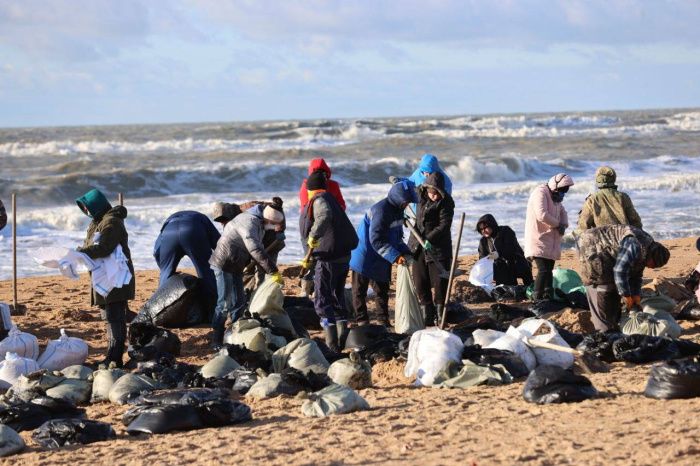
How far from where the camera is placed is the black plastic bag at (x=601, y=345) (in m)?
8.16

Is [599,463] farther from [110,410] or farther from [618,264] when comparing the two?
[110,410]

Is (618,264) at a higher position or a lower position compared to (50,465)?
higher

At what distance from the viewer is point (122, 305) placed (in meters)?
8.69

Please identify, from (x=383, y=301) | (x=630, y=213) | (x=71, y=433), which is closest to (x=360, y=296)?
(x=383, y=301)

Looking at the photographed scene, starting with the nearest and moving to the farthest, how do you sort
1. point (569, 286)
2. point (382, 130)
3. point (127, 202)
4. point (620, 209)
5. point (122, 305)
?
point (122, 305), point (620, 209), point (569, 286), point (127, 202), point (382, 130)

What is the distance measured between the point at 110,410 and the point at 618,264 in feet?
12.0

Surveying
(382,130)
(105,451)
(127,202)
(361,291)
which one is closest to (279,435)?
(105,451)

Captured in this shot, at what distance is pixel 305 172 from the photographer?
34.1 m

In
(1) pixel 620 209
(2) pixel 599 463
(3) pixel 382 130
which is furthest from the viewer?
(3) pixel 382 130

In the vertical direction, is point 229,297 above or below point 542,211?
below

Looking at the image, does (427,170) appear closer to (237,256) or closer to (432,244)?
(432,244)

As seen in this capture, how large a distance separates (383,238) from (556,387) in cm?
311

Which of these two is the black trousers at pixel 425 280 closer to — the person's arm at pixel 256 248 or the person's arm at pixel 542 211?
the person's arm at pixel 542 211

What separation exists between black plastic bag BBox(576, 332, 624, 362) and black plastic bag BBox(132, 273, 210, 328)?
12.2 feet
